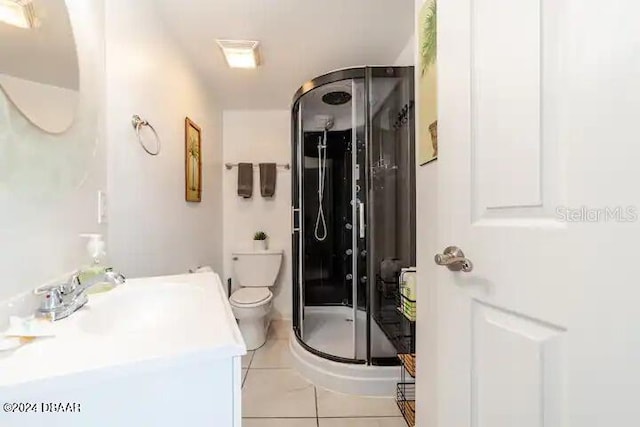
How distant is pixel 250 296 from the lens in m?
2.70

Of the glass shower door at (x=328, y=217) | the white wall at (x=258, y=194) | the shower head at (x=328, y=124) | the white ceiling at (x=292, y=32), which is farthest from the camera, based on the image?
the white wall at (x=258, y=194)

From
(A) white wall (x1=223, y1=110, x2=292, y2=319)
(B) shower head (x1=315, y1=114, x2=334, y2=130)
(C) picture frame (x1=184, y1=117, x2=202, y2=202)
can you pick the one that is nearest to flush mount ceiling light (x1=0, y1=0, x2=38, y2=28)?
(C) picture frame (x1=184, y1=117, x2=202, y2=202)

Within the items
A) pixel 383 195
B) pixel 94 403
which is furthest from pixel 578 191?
pixel 383 195

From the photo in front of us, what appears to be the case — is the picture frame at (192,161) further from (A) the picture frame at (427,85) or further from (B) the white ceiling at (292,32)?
(A) the picture frame at (427,85)

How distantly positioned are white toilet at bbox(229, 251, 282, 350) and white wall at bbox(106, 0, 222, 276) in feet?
1.45

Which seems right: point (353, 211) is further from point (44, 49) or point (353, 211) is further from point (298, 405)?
point (44, 49)

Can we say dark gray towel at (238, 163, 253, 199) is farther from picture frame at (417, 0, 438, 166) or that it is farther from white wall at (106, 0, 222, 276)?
picture frame at (417, 0, 438, 166)

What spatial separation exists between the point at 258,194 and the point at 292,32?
1651mm

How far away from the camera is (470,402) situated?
81cm

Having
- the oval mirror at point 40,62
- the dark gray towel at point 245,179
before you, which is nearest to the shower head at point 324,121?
the dark gray towel at point 245,179

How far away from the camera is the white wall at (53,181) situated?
849mm

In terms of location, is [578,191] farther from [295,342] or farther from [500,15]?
[295,342]

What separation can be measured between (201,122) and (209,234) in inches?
37.6

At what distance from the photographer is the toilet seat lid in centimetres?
256
